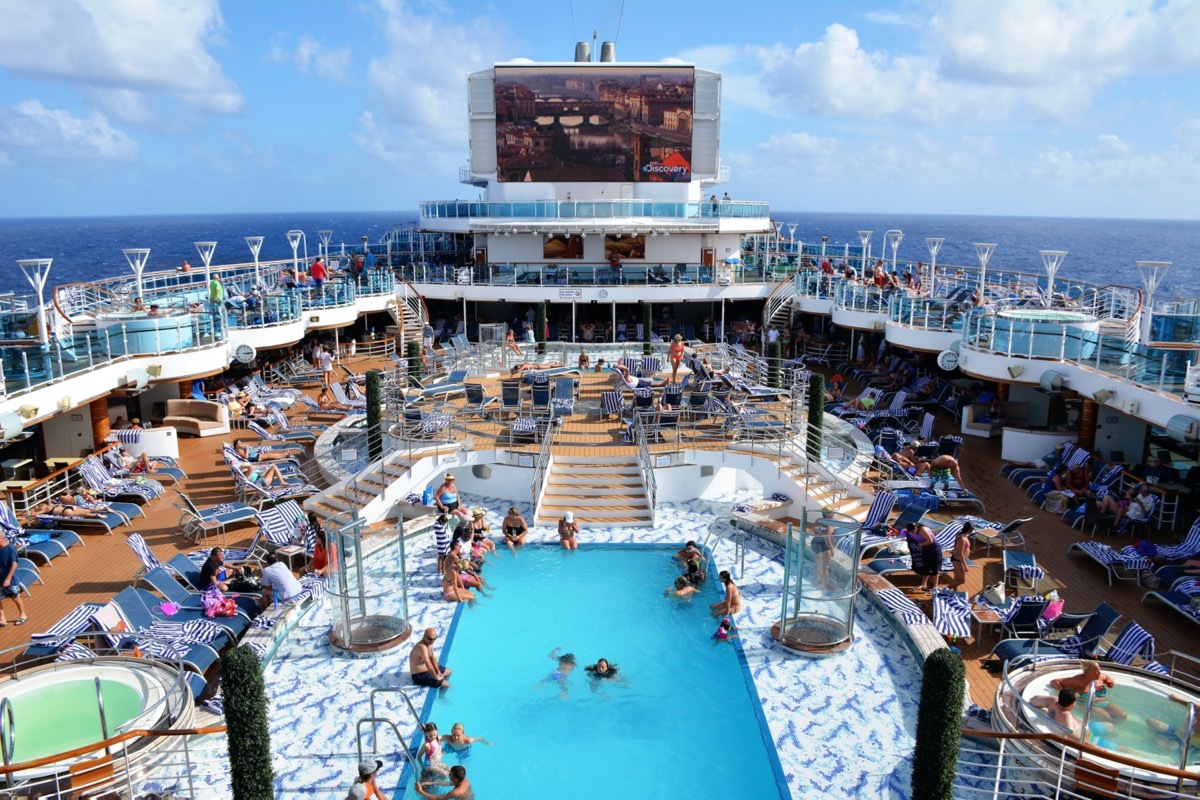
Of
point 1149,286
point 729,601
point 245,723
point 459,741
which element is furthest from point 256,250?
point 1149,286

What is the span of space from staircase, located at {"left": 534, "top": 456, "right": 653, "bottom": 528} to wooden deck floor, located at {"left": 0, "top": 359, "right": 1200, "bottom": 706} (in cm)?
26

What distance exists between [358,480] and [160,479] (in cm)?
393

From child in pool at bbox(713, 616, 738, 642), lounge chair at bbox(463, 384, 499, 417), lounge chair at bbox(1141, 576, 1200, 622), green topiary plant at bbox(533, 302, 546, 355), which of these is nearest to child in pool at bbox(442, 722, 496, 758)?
child in pool at bbox(713, 616, 738, 642)

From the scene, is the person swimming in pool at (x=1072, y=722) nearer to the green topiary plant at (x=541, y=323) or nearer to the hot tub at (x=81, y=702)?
the hot tub at (x=81, y=702)

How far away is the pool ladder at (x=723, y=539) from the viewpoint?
43.4 feet

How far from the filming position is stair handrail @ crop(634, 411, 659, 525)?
15.1 m

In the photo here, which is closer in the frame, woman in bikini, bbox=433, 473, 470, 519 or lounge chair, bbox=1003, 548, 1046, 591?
lounge chair, bbox=1003, 548, 1046, 591

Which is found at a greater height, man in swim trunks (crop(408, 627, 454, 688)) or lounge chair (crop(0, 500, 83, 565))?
lounge chair (crop(0, 500, 83, 565))

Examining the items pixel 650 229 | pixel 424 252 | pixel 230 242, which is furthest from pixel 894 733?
pixel 230 242

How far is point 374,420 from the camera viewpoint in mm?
16609

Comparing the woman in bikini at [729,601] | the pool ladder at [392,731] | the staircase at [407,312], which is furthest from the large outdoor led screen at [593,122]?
the pool ladder at [392,731]

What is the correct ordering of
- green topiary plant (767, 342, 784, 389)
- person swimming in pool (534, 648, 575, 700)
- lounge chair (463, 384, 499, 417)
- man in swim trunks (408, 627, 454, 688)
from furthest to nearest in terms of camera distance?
green topiary plant (767, 342, 784, 389) → lounge chair (463, 384, 499, 417) → person swimming in pool (534, 648, 575, 700) → man in swim trunks (408, 627, 454, 688)

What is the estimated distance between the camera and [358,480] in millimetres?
16047

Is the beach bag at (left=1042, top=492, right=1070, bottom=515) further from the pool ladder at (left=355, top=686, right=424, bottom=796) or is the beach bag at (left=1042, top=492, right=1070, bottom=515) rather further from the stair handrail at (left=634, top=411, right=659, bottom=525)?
the pool ladder at (left=355, top=686, right=424, bottom=796)
